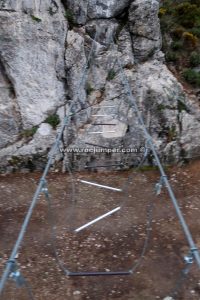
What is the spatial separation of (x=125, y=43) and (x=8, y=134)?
5.07 metres

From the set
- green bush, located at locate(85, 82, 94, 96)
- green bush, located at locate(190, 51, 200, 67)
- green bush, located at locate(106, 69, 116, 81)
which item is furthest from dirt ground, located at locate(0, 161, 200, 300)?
green bush, located at locate(190, 51, 200, 67)

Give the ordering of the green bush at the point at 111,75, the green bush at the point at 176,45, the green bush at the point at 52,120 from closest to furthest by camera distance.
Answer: the green bush at the point at 52,120 < the green bush at the point at 111,75 < the green bush at the point at 176,45

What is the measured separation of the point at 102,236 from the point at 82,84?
208 inches

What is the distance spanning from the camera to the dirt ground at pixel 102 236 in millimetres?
6445

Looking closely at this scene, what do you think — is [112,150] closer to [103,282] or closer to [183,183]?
[183,183]

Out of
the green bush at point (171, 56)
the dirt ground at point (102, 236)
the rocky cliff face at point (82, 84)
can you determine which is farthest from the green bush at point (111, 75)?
the dirt ground at point (102, 236)

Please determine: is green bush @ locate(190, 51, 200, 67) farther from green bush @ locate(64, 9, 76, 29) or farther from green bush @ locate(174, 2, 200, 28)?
green bush @ locate(64, 9, 76, 29)

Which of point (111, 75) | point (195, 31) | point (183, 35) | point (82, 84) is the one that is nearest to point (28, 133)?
point (82, 84)

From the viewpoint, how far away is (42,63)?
1057 cm

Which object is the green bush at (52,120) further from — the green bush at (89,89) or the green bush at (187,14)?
the green bush at (187,14)

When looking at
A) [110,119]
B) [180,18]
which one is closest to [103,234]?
[110,119]

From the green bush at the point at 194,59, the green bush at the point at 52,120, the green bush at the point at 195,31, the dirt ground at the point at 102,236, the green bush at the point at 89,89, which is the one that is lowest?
the dirt ground at the point at 102,236

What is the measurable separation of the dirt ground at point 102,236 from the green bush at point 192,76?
3.36m

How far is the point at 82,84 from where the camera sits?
11172 mm
